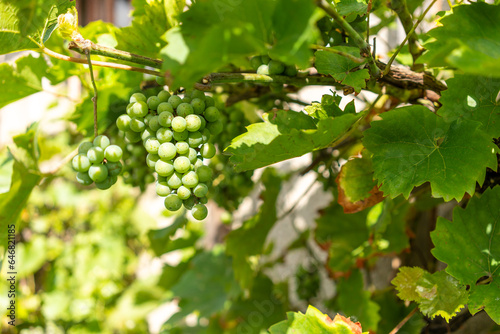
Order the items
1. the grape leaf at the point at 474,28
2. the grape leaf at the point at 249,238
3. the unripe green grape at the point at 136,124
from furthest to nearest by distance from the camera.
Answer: the grape leaf at the point at 249,238, the unripe green grape at the point at 136,124, the grape leaf at the point at 474,28

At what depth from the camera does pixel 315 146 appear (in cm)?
61

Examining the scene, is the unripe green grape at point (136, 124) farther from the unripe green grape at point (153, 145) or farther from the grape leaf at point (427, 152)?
the grape leaf at point (427, 152)

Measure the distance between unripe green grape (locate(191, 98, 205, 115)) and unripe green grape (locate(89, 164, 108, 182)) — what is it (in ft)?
0.58

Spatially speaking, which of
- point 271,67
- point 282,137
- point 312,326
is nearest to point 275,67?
point 271,67

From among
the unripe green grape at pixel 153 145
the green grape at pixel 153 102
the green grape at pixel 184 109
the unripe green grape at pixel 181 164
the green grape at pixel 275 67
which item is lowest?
the unripe green grape at pixel 181 164

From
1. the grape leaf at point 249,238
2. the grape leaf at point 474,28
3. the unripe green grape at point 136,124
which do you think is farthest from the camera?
the grape leaf at point 249,238

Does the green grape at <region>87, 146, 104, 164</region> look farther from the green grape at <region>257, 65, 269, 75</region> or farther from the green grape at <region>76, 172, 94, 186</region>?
the green grape at <region>257, 65, 269, 75</region>

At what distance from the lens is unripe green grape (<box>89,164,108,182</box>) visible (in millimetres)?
618

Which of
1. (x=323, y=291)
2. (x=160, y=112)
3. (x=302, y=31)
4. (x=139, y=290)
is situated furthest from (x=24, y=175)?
(x=139, y=290)

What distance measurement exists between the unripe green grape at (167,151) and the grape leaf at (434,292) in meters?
0.45

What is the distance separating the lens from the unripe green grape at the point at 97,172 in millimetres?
618

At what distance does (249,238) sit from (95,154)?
0.59 m

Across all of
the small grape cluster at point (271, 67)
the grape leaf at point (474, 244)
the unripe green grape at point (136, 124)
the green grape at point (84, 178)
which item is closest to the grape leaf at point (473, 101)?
the grape leaf at point (474, 244)

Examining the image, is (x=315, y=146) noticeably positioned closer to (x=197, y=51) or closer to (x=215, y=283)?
(x=197, y=51)
